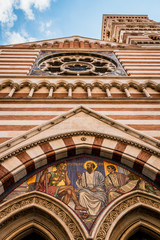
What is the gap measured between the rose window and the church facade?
237 centimetres

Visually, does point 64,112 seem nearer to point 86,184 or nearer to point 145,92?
point 86,184

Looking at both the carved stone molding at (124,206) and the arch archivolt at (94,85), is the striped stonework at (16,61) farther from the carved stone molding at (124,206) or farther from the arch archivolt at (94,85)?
the carved stone molding at (124,206)

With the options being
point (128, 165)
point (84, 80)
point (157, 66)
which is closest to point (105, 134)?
point (128, 165)

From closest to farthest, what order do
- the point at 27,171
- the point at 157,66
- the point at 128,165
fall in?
the point at 27,171 → the point at 128,165 → the point at 157,66

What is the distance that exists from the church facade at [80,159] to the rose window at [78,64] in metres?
2.37

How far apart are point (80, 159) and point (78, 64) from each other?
25.2 ft

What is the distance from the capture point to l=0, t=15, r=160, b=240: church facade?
3.69 meters

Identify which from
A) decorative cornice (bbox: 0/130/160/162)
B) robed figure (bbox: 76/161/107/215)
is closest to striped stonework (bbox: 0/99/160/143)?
decorative cornice (bbox: 0/130/160/162)

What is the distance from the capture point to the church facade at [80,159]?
3689 mm

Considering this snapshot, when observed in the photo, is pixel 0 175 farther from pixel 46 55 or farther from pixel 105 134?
pixel 46 55

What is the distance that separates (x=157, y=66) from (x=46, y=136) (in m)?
7.23

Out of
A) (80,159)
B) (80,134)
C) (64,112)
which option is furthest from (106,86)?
(80,159)

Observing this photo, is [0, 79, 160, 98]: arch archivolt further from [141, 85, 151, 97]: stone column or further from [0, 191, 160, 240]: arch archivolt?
[0, 191, 160, 240]: arch archivolt

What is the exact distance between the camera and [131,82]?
305 inches
